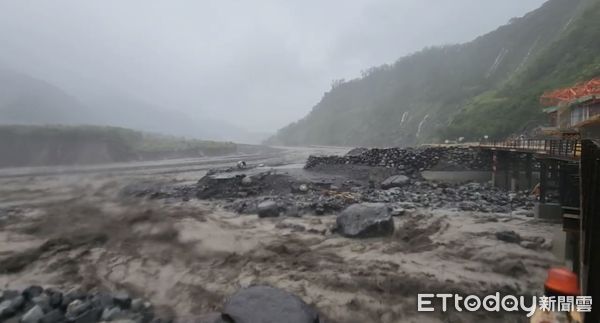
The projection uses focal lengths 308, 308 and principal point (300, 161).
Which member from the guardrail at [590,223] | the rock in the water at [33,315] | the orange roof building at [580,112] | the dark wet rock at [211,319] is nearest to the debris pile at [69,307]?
the rock in the water at [33,315]

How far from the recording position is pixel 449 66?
90.1 m

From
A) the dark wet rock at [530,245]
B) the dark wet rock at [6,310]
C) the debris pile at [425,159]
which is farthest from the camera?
the debris pile at [425,159]

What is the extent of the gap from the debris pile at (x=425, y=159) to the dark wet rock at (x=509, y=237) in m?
12.2

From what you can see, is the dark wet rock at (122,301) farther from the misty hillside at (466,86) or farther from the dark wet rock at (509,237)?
the misty hillside at (466,86)

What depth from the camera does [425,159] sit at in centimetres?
2195

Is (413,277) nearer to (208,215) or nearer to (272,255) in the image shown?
(272,255)

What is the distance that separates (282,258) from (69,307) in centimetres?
477

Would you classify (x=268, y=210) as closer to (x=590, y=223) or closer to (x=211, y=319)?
(x=211, y=319)

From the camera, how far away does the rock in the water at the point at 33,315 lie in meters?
5.28

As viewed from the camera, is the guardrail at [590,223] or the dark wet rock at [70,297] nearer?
the guardrail at [590,223]

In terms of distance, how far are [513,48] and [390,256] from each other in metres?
85.9

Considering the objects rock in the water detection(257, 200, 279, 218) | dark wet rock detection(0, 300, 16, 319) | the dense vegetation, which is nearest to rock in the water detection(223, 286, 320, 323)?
dark wet rock detection(0, 300, 16, 319)

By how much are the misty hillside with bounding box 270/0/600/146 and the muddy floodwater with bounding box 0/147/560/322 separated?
103 feet

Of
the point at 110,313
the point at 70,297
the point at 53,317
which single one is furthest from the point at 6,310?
the point at 110,313
